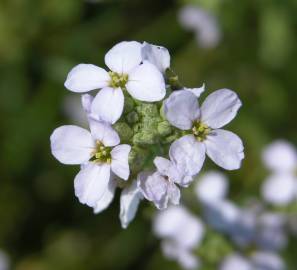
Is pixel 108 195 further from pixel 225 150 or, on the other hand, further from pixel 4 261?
pixel 4 261

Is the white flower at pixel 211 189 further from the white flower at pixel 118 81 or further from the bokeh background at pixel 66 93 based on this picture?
the white flower at pixel 118 81

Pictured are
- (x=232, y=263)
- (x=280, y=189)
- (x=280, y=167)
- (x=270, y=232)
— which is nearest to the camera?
A: (x=232, y=263)

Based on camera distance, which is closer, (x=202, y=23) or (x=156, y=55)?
(x=156, y=55)

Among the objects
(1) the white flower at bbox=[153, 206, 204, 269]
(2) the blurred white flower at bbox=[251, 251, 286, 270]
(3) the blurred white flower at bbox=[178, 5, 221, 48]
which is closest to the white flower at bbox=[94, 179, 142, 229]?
(1) the white flower at bbox=[153, 206, 204, 269]

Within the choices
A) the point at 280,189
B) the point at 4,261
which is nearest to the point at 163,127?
the point at 280,189

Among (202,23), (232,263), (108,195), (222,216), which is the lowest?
(232,263)

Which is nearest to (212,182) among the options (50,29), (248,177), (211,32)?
(248,177)

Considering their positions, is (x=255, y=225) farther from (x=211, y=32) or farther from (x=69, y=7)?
(x=69, y=7)
